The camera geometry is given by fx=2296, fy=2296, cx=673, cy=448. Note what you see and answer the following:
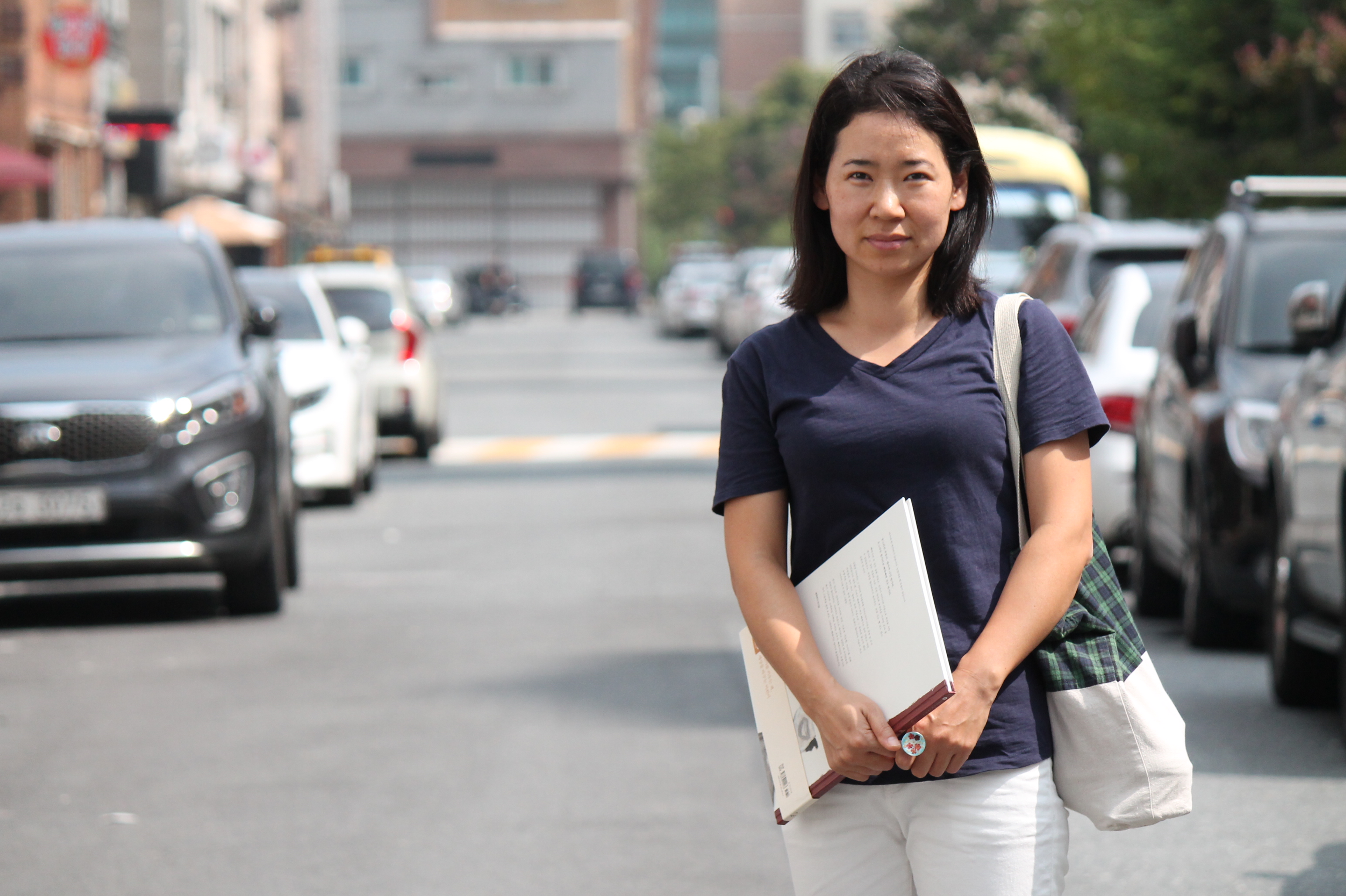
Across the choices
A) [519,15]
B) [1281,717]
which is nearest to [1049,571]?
[1281,717]

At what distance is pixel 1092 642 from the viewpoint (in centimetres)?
325

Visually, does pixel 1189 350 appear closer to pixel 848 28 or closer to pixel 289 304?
pixel 289 304

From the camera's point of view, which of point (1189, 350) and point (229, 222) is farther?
point (229, 222)

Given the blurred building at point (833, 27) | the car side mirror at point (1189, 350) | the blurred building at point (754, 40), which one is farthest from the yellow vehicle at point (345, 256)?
the blurred building at point (754, 40)

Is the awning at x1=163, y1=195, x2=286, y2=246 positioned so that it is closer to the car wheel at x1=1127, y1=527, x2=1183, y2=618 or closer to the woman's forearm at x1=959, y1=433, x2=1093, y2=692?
the car wheel at x1=1127, y1=527, x2=1183, y2=618

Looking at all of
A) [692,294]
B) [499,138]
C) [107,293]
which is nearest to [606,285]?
[499,138]

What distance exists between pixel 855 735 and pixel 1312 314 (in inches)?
223

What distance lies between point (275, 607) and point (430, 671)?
6.15 feet

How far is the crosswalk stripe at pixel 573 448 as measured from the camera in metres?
20.0

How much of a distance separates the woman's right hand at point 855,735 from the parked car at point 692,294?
42.9 m

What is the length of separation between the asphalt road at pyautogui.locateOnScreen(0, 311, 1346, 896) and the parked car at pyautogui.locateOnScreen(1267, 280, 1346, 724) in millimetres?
212

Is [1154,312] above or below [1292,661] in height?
above

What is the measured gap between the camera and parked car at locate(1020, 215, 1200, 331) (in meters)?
14.0

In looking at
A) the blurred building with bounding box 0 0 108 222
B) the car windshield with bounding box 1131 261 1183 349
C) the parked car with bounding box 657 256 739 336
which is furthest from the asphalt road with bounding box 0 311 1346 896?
the parked car with bounding box 657 256 739 336
